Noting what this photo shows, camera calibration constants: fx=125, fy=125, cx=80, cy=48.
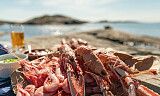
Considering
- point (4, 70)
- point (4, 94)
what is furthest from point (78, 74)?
point (4, 70)

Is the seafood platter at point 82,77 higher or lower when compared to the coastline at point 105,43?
higher

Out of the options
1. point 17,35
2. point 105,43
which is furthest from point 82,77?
point 105,43

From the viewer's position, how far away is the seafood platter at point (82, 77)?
1562 millimetres

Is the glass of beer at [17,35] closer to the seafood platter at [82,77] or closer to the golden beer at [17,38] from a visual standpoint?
the golden beer at [17,38]

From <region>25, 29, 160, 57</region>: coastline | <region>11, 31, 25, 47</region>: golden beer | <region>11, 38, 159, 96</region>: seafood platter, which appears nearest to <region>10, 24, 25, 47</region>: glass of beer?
<region>11, 31, 25, 47</region>: golden beer

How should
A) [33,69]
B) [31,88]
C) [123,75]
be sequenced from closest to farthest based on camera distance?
1. [123,75]
2. [31,88]
3. [33,69]

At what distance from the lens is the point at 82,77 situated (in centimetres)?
164

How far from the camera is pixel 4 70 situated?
2123 millimetres

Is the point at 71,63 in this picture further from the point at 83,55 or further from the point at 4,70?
the point at 4,70

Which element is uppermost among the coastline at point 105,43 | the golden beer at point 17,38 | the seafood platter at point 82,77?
the golden beer at point 17,38

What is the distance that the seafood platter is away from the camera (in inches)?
61.5

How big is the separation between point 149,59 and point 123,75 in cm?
140

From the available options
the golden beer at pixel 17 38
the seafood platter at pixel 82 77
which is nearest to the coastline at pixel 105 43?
the golden beer at pixel 17 38

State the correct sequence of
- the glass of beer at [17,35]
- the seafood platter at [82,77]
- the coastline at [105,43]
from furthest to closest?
the coastline at [105,43] → the glass of beer at [17,35] → the seafood platter at [82,77]
